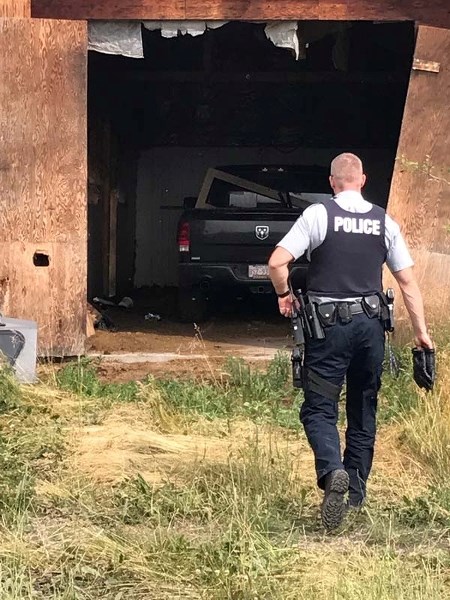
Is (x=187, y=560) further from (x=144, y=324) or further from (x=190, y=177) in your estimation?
(x=190, y=177)

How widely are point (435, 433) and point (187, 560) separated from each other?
2.19 meters

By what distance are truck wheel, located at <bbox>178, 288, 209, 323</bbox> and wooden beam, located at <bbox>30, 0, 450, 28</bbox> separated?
142 inches

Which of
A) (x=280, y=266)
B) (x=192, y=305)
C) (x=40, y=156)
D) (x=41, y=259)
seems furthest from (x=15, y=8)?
(x=280, y=266)

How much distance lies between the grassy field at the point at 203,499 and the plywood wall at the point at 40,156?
1.38 m

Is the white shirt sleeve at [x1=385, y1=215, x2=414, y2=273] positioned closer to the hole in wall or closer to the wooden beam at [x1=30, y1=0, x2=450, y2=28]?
the wooden beam at [x1=30, y1=0, x2=450, y2=28]

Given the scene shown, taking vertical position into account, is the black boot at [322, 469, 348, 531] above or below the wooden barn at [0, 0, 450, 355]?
below

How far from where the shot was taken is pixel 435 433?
5617mm

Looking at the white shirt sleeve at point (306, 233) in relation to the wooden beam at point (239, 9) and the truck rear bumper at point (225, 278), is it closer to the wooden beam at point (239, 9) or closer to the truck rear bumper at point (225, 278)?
the wooden beam at point (239, 9)

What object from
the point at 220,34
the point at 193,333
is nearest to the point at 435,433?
the point at 193,333

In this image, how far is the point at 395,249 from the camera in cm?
493

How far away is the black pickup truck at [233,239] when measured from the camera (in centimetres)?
1057

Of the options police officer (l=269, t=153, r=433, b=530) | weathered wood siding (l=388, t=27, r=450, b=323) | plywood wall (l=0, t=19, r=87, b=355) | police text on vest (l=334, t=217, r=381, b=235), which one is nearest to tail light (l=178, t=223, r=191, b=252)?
plywood wall (l=0, t=19, r=87, b=355)

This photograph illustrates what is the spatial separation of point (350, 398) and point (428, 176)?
12.4 ft

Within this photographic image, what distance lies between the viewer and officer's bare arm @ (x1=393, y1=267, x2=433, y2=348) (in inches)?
192
